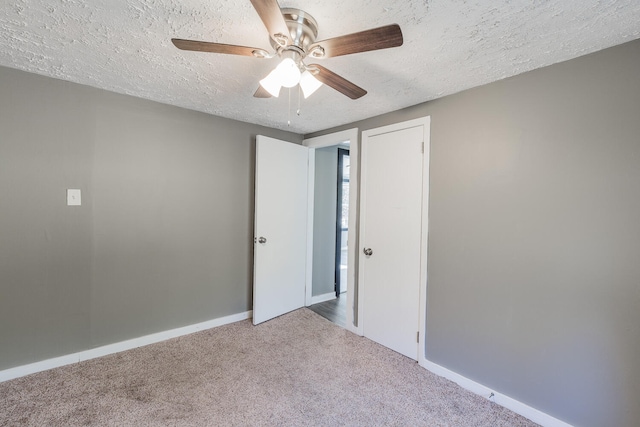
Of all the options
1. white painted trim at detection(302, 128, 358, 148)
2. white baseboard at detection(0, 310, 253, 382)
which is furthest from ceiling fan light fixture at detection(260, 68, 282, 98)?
white baseboard at detection(0, 310, 253, 382)

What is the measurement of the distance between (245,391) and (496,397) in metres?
1.74

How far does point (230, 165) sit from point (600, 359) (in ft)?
10.5

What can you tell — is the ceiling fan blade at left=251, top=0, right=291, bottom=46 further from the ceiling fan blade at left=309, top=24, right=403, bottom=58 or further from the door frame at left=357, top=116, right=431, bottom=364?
the door frame at left=357, top=116, right=431, bottom=364

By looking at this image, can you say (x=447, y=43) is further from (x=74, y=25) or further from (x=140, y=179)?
(x=140, y=179)

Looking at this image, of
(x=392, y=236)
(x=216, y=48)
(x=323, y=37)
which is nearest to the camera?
(x=216, y=48)

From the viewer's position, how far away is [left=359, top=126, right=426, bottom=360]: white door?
2445 mm

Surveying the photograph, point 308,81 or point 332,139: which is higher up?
point 332,139

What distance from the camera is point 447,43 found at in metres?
1.53

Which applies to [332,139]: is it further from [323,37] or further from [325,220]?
[323,37]

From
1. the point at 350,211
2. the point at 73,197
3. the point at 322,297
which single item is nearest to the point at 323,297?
the point at 322,297

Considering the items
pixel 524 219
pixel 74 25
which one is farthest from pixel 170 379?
pixel 524 219

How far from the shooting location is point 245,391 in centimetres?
198

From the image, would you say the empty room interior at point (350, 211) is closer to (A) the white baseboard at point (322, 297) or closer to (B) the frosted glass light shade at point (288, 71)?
(B) the frosted glass light shade at point (288, 71)

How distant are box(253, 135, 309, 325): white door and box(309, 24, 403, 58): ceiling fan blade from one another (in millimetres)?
1867
